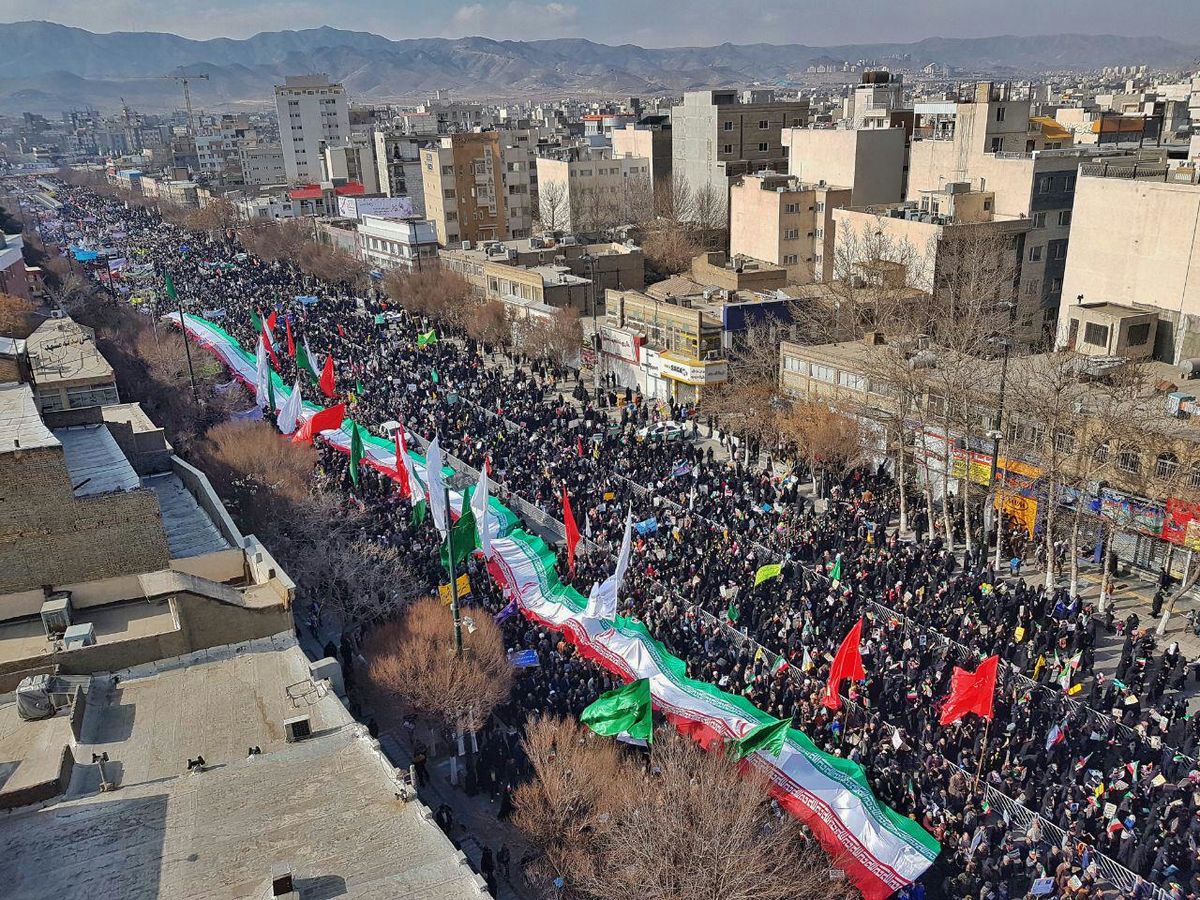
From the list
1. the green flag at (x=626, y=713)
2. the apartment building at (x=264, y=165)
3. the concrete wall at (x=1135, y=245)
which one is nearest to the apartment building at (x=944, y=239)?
the concrete wall at (x=1135, y=245)

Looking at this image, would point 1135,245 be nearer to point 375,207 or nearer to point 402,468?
point 402,468

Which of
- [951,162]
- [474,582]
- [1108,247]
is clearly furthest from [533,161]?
[474,582]

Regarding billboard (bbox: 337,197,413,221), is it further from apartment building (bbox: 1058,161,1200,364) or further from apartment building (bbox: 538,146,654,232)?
apartment building (bbox: 1058,161,1200,364)

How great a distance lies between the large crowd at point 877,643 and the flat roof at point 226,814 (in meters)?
3.93

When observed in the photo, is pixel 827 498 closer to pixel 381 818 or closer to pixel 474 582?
pixel 474 582

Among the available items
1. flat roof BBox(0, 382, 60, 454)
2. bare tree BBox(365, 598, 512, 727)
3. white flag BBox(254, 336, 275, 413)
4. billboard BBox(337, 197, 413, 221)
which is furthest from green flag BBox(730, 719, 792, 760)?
billboard BBox(337, 197, 413, 221)

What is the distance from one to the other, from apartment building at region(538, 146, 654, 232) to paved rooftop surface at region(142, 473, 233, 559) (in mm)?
51535

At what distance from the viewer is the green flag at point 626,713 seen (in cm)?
1509

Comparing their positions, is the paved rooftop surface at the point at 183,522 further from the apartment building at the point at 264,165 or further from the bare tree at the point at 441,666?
the apartment building at the point at 264,165

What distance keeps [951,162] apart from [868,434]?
29.0m

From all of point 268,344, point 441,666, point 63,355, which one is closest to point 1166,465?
point 441,666

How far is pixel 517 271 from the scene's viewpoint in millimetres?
52781

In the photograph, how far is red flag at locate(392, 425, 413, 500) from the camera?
25.6 metres

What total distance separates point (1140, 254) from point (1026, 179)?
29.3 feet
